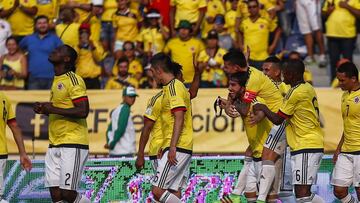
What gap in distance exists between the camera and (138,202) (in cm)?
1783

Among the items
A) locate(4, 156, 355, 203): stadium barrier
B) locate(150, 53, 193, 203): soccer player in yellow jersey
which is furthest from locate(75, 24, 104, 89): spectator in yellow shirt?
locate(150, 53, 193, 203): soccer player in yellow jersey

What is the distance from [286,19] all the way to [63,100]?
388 inches

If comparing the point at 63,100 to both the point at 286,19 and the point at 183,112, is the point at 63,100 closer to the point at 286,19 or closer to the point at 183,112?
the point at 183,112

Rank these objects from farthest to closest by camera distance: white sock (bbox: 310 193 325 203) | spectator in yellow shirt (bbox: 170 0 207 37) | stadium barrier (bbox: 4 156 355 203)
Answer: spectator in yellow shirt (bbox: 170 0 207 37)
stadium barrier (bbox: 4 156 355 203)
white sock (bbox: 310 193 325 203)

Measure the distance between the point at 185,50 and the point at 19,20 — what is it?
3.76 m

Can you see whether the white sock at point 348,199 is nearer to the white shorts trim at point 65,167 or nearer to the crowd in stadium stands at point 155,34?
the white shorts trim at point 65,167

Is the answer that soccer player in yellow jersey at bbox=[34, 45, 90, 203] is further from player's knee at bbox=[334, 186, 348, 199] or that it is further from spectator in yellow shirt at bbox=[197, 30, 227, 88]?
spectator in yellow shirt at bbox=[197, 30, 227, 88]

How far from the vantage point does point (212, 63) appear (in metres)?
22.9

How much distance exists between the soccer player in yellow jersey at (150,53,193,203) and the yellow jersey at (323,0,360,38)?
8271 millimetres

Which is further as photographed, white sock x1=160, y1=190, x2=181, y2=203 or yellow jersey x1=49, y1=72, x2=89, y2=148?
yellow jersey x1=49, y1=72, x2=89, y2=148

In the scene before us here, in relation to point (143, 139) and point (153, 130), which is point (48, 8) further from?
point (143, 139)

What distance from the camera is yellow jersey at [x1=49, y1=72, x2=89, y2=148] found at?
15.7 m

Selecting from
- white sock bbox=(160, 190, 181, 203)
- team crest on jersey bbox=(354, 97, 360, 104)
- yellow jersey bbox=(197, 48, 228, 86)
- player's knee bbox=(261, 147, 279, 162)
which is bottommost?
white sock bbox=(160, 190, 181, 203)

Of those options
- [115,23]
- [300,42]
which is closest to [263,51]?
[300,42]
